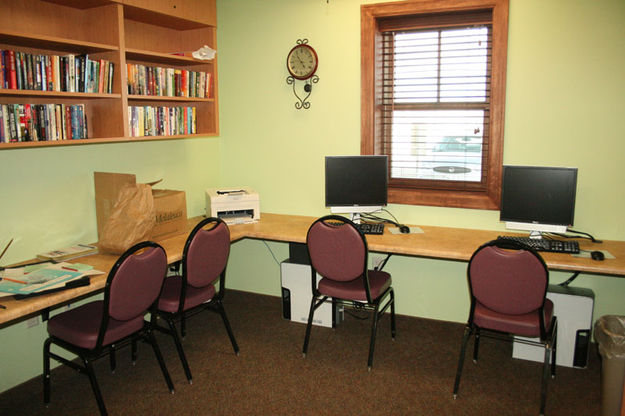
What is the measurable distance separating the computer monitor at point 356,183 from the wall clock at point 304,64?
0.68 meters

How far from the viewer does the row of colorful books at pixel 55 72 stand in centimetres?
262

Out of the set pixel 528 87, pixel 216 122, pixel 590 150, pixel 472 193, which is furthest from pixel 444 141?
pixel 216 122

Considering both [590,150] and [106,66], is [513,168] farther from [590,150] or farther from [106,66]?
[106,66]

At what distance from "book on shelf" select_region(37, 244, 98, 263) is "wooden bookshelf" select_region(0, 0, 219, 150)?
25.9 inches

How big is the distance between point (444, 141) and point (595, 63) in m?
1.08

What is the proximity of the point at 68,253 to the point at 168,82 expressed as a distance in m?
1.39

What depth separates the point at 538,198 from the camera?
321cm

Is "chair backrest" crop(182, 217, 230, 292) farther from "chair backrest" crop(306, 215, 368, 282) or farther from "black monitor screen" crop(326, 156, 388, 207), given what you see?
"black monitor screen" crop(326, 156, 388, 207)

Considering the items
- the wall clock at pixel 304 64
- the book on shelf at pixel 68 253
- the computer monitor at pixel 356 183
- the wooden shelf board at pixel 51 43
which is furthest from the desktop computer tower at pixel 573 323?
the wooden shelf board at pixel 51 43

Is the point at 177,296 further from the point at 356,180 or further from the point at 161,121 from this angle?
the point at 356,180

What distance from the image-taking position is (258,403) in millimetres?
2822

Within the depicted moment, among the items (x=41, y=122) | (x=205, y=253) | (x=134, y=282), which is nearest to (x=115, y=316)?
(x=134, y=282)

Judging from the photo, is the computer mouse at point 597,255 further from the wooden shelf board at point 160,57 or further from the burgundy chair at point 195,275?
the wooden shelf board at point 160,57

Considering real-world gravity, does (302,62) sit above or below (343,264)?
above
